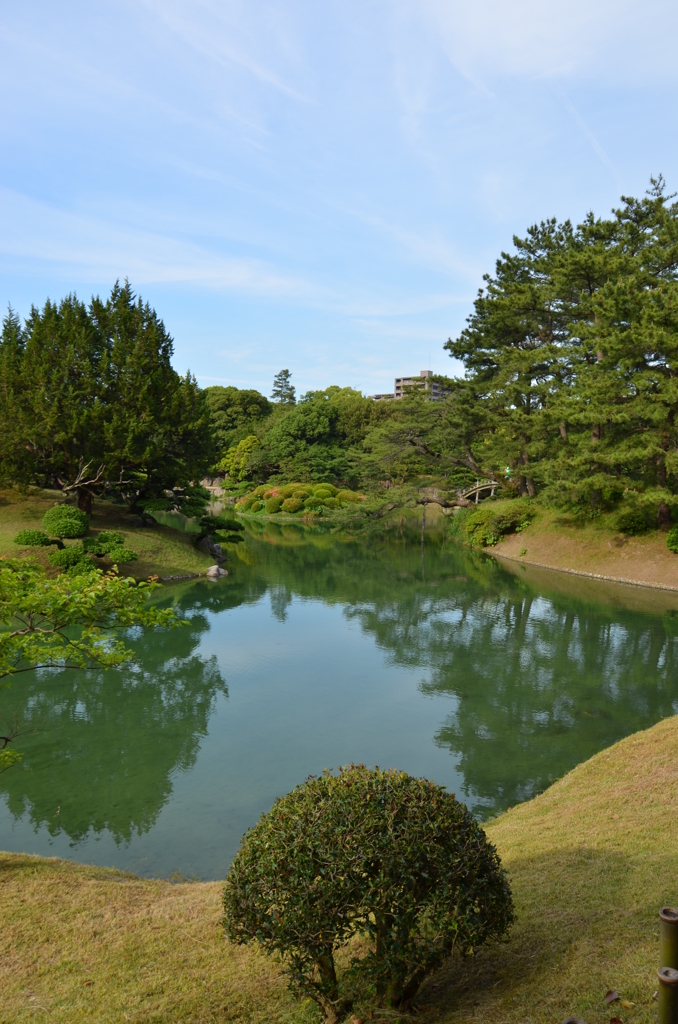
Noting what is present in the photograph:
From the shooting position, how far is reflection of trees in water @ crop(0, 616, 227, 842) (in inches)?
317

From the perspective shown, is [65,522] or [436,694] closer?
[436,694]

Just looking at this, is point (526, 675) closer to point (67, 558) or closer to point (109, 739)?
point (109, 739)

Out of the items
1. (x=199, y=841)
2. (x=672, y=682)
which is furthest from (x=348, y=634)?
(x=199, y=841)

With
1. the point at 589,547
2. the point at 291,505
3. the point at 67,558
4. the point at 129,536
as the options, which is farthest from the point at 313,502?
the point at 67,558

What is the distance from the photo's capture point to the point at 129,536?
2398 cm

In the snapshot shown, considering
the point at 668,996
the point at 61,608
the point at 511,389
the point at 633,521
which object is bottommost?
the point at 668,996

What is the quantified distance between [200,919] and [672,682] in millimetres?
10912

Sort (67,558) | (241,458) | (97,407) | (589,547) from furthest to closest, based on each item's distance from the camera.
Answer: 1. (241,458)
2. (589,547)
3. (97,407)
4. (67,558)

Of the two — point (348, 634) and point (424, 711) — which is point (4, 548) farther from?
point (424, 711)

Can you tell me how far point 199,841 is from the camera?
24.1 feet

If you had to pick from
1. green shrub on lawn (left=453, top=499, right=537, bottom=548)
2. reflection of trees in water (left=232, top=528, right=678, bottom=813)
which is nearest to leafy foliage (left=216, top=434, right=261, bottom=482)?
green shrub on lawn (left=453, top=499, right=537, bottom=548)

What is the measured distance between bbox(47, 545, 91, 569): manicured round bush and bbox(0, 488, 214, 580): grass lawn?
894 millimetres

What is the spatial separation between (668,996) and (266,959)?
9.02ft

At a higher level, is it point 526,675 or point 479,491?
point 479,491
